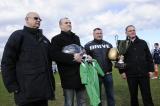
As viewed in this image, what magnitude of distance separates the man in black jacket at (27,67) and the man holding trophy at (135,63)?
10.7ft

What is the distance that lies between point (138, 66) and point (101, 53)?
102cm

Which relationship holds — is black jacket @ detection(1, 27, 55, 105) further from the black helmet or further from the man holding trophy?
the man holding trophy

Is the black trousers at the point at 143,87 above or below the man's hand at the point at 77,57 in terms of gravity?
below

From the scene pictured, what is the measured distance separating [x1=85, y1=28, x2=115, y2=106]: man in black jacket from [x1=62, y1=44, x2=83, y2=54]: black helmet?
6.13ft

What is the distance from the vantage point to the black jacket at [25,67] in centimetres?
748

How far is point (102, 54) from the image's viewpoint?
1110 cm

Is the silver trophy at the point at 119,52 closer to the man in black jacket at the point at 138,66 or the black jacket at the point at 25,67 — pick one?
the man in black jacket at the point at 138,66

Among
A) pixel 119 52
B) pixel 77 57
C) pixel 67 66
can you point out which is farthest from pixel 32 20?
pixel 119 52

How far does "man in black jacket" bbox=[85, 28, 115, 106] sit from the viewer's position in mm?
11094

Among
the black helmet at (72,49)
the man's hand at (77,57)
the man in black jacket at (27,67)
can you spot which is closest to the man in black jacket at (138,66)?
the black helmet at (72,49)

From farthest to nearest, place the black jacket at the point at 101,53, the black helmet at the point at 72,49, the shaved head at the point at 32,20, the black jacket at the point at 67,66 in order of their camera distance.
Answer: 1. the black jacket at the point at 101,53
2. the black jacket at the point at 67,66
3. the black helmet at the point at 72,49
4. the shaved head at the point at 32,20

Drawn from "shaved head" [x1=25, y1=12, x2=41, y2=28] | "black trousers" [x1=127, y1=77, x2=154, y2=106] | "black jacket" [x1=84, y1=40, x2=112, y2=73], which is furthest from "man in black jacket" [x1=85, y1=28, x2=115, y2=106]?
"shaved head" [x1=25, y1=12, x2=41, y2=28]

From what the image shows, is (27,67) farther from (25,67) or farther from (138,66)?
(138,66)

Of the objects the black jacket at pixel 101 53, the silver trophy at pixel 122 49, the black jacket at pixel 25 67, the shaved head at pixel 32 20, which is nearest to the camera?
the black jacket at pixel 25 67
